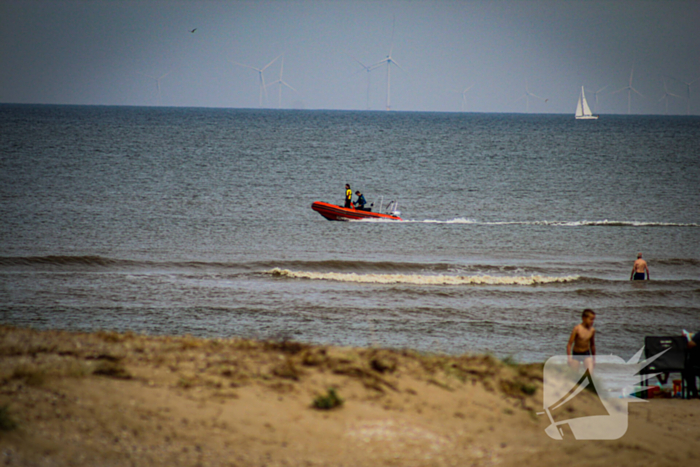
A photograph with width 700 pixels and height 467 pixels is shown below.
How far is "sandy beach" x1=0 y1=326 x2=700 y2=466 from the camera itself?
486 centimetres

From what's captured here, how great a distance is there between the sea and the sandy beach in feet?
8.47

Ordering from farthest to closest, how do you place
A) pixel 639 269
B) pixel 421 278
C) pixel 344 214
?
pixel 344 214 < pixel 421 278 < pixel 639 269

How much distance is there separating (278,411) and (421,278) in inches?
547

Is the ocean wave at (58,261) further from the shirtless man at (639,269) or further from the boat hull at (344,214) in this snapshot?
the shirtless man at (639,269)

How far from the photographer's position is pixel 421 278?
19078 mm

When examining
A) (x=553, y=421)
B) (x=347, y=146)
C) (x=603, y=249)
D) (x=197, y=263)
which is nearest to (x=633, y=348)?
(x=553, y=421)

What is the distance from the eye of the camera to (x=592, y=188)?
4444 centimetres

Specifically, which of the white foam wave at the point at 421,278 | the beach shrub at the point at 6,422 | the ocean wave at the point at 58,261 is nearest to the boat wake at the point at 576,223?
the white foam wave at the point at 421,278

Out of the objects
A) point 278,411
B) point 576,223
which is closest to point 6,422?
point 278,411

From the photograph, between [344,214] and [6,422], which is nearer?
[6,422]

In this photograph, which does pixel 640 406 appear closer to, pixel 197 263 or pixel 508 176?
pixel 197 263

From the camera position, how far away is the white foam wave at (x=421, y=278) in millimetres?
18734

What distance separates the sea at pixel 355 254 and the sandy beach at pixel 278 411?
258cm

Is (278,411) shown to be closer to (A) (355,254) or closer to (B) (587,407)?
(B) (587,407)
